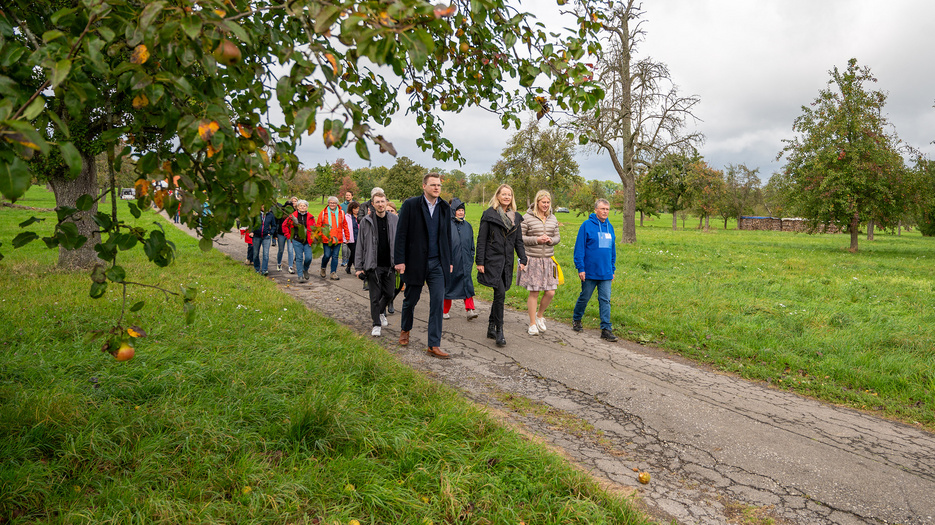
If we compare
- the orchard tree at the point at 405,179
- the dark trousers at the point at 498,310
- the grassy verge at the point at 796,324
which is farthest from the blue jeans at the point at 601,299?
the orchard tree at the point at 405,179

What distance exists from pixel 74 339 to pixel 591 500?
535 cm

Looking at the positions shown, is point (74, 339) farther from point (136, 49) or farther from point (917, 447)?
point (917, 447)

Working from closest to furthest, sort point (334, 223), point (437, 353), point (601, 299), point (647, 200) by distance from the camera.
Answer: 1. point (437, 353)
2. point (601, 299)
3. point (334, 223)
4. point (647, 200)

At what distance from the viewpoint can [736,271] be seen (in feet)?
48.4

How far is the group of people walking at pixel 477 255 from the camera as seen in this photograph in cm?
649

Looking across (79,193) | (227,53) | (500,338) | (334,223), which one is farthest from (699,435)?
(79,193)

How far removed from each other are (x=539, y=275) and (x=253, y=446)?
16.6 feet

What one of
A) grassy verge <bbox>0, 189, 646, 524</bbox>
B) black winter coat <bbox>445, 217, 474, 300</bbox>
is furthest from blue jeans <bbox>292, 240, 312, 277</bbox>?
grassy verge <bbox>0, 189, 646, 524</bbox>

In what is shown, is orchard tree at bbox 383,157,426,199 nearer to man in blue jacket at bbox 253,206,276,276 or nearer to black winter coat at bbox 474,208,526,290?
man in blue jacket at bbox 253,206,276,276

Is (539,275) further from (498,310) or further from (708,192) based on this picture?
(708,192)

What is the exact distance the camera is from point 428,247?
651cm

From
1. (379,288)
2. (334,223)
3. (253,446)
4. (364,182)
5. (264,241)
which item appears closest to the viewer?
(253,446)

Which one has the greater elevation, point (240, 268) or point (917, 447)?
point (240, 268)

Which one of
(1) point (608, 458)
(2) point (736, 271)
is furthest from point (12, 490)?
(2) point (736, 271)
